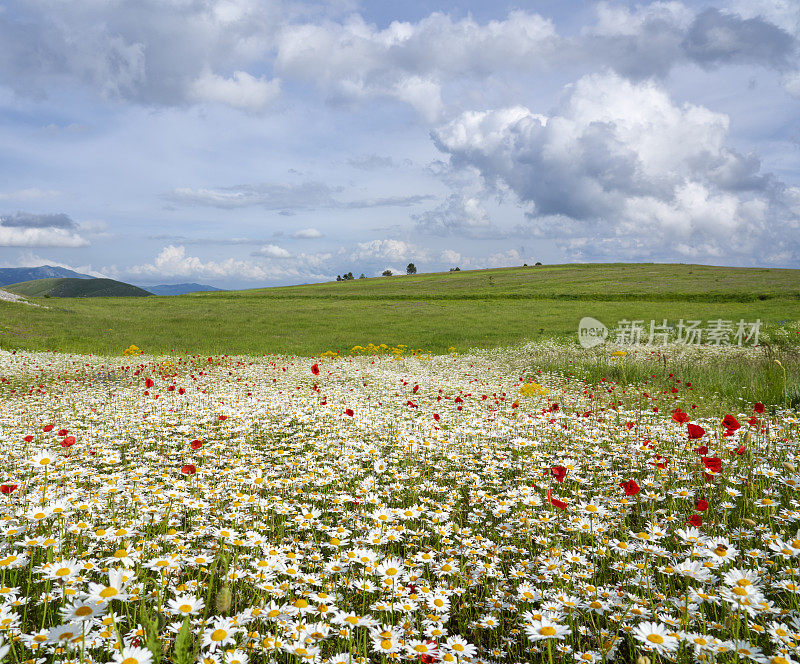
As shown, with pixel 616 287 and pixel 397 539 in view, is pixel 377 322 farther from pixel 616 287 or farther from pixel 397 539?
pixel 616 287

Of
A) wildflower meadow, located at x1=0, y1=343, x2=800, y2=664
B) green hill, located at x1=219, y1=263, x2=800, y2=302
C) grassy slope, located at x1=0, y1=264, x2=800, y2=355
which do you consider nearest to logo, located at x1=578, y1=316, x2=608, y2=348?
grassy slope, located at x1=0, y1=264, x2=800, y2=355

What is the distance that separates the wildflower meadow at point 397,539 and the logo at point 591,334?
575 inches

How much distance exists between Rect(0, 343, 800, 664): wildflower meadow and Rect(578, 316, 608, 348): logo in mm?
14599

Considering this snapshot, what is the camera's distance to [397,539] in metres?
3.73

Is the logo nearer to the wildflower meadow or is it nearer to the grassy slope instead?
the grassy slope

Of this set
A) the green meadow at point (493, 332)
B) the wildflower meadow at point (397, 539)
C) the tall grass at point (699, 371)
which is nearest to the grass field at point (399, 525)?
the wildflower meadow at point (397, 539)

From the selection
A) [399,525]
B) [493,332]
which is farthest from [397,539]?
[493,332]

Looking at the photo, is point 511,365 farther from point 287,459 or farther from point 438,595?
point 438,595

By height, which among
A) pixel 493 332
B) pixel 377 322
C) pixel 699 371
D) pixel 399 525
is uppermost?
pixel 377 322

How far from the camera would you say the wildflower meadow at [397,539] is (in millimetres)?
2555

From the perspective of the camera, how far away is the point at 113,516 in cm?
414

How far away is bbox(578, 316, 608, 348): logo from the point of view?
75.5ft

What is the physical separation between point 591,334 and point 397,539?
2711 cm

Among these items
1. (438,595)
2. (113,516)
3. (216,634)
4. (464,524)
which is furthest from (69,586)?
(464,524)
